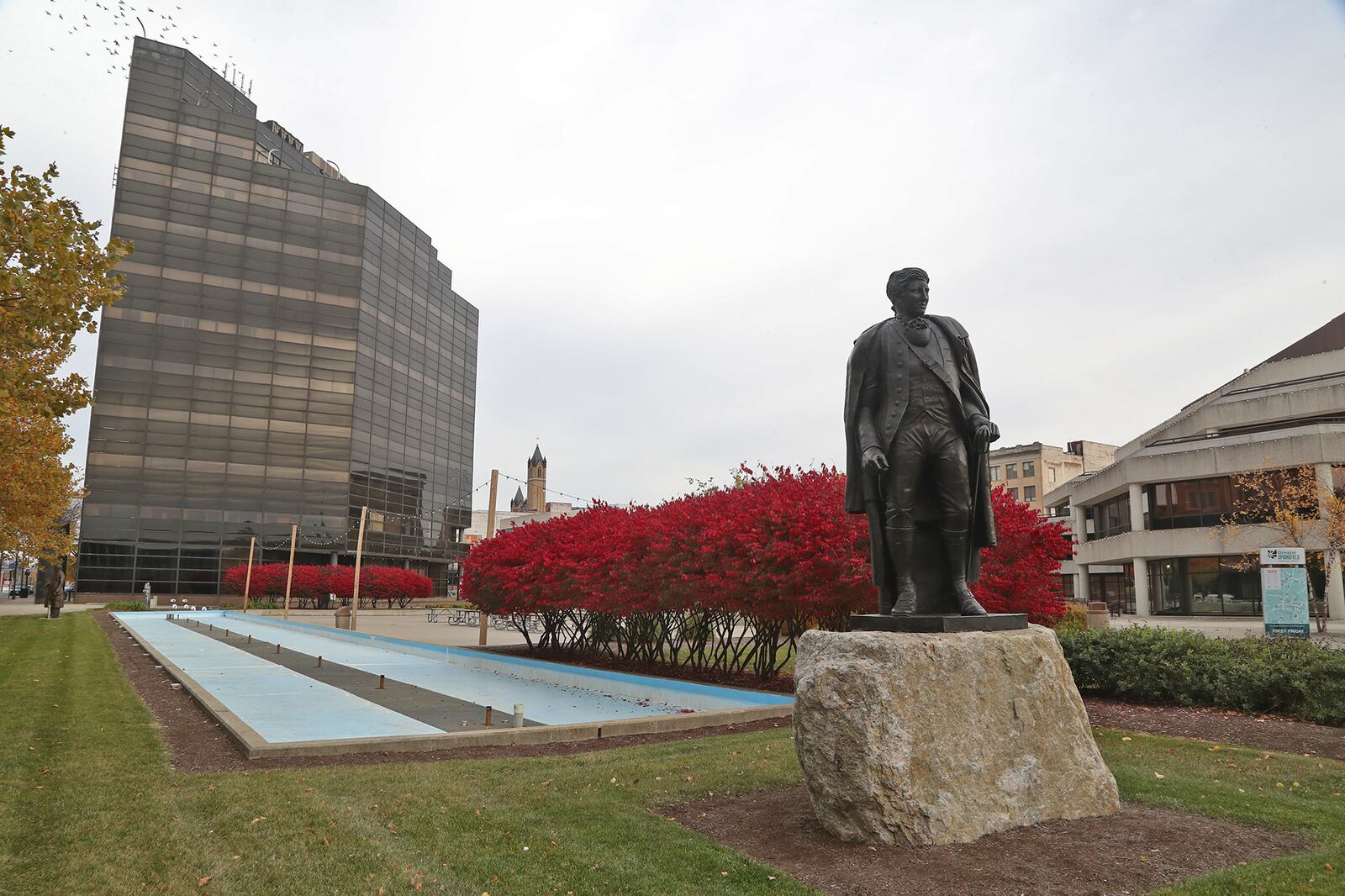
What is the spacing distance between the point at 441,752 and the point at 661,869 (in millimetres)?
4480

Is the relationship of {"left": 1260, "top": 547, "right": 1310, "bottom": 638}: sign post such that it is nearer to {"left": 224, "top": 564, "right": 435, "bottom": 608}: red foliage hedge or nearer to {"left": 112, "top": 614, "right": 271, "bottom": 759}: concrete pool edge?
{"left": 112, "top": 614, "right": 271, "bottom": 759}: concrete pool edge

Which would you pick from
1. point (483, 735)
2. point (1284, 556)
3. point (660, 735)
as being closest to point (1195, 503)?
point (1284, 556)

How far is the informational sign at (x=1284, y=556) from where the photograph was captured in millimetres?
17922

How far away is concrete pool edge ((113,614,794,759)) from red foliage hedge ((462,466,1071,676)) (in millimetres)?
2095

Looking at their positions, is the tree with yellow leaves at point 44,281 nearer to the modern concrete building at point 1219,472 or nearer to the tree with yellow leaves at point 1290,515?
the tree with yellow leaves at point 1290,515

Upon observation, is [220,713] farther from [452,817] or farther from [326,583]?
[326,583]

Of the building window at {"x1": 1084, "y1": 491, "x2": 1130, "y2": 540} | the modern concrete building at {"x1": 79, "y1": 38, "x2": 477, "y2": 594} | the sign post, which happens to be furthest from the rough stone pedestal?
the modern concrete building at {"x1": 79, "y1": 38, "x2": 477, "y2": 594}

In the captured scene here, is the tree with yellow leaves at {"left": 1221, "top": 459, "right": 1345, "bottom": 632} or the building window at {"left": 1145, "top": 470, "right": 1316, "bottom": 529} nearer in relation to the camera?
the tree with yellow leaves at {"left": 1221, "top": 459, "right": 1345, "bottom": 632}

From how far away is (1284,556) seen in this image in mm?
18016

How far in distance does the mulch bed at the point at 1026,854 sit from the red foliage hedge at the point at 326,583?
49.6m

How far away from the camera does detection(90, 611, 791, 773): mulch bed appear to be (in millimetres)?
7848

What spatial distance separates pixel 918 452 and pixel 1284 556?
54.6 ft

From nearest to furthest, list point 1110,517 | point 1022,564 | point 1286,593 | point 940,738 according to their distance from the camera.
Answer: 1. point 940,738
2. point 1022,564
3. point 1286,593
4. point 1110,517

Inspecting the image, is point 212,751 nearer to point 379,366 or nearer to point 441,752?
point 441,752
